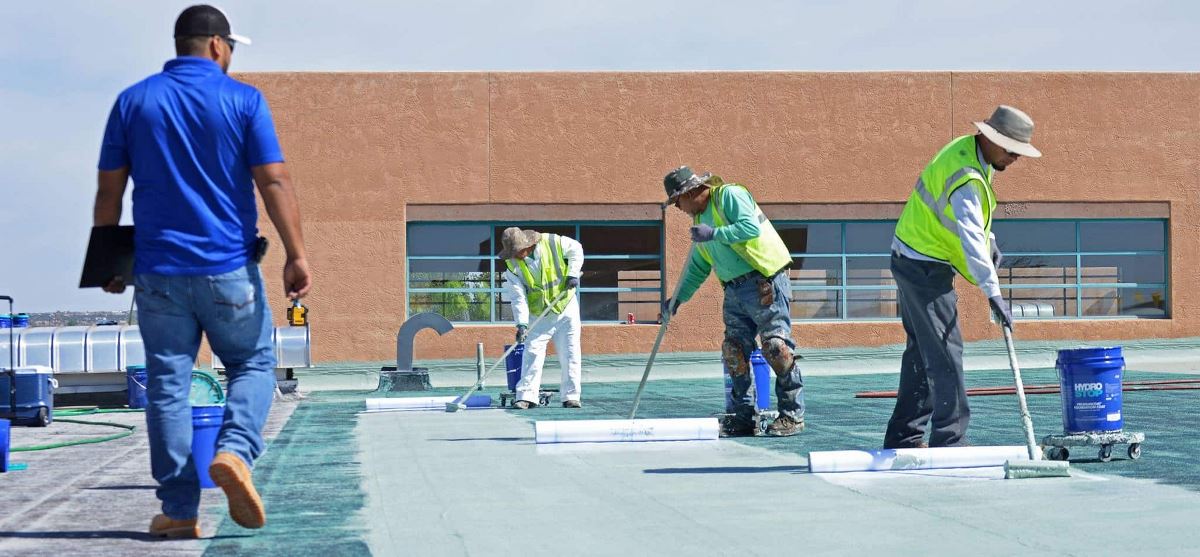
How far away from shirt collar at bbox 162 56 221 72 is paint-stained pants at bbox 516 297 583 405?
8.23 meters

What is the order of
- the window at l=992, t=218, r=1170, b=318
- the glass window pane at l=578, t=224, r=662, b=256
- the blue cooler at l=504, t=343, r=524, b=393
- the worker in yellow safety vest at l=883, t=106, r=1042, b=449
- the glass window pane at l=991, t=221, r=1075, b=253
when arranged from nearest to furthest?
the worker in yellow safety vest at l=883, t=106, r=1042, b=449 → the blue cooler at l=504, t=343, r=524, b=393 → the glass window pane at l=578, t=224, r=662, b=256 → the glass window pane at l=991, t=221, r=1075, b=253 → the window at l=992, t=218, r=1170, b=318

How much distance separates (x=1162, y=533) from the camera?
510cm

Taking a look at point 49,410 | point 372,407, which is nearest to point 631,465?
point 372,407

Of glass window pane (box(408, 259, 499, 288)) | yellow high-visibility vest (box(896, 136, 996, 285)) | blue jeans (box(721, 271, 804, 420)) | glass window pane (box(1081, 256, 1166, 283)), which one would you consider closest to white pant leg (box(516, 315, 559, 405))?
blue jeans (box(721, 271, 804, 420))

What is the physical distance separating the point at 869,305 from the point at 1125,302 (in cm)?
484

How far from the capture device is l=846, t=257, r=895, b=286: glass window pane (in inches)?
1010

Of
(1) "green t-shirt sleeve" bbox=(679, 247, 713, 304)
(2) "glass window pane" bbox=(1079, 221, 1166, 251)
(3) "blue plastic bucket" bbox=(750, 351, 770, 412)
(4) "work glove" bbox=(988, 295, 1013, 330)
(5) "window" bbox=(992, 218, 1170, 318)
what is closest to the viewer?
(4) "work glove" bbox=(988, 295, 1013, 330)

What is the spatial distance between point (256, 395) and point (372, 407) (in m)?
8.23

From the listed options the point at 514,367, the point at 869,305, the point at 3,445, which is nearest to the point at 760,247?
the point at 3,445

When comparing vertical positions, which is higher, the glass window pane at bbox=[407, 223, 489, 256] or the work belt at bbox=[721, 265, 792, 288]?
the glass window pane at bbox=[407, 223, 489, 256]

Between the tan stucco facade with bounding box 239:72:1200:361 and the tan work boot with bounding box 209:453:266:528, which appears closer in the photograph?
the tan work boot with bounding box 209:453:266:528

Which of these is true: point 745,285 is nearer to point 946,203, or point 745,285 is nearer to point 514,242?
point 946,203

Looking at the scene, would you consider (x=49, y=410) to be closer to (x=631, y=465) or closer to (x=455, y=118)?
(x=631, y=465)

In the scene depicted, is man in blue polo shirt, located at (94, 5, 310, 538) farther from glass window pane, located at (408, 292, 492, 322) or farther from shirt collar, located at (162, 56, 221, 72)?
glass window pane, located at (408, 292, 492, 322)
